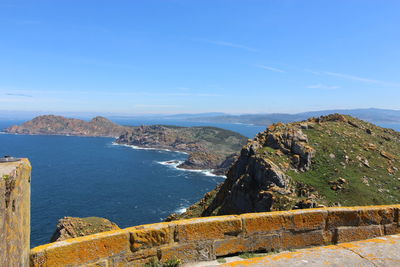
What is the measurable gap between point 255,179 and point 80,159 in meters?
139

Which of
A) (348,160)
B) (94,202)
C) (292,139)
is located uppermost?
(292,139)

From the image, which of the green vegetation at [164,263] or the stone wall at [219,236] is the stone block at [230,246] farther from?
the green vegetation at [164,263]

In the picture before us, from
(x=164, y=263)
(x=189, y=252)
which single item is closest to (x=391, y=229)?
(x=189, y=252)

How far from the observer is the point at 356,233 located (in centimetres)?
690

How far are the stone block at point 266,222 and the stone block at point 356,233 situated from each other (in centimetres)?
131

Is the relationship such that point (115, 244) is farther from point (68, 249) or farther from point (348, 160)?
point (348, 160)

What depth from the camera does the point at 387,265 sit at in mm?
5031

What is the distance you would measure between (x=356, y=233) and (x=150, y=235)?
16.6 ft

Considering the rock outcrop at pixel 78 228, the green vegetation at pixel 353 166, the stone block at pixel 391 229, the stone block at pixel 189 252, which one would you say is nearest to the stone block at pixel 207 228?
the stone block at pixel 189 252

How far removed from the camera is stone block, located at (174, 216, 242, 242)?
588 centimetres

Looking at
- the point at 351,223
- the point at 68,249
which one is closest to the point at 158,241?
the point at 68,249

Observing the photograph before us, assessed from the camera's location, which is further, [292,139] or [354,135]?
[354,135]

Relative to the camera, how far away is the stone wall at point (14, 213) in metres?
3.41

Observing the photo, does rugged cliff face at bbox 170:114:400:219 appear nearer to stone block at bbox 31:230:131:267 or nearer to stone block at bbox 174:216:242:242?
stone block at bbox 174:216:242:242
